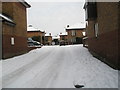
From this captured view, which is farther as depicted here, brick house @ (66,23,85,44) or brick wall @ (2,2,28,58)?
brick house @ (66,23,85,44)

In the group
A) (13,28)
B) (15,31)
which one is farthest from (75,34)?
(13,28)

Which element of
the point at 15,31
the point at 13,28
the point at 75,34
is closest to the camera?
the point at 13,28

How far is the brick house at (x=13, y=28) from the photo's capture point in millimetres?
18909

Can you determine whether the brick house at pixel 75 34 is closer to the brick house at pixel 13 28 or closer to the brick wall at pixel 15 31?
the brick house at pixel 13 28

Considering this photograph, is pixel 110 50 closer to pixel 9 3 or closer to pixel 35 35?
pixel 9 3

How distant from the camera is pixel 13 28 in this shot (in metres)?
21.4

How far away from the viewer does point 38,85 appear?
8.72m

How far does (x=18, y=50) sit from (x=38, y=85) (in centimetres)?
1517

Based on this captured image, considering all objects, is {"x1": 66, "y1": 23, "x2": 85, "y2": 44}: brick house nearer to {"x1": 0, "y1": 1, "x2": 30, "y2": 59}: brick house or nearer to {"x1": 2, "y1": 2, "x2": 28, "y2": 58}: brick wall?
{"x1": 0, "y1": 1, "x2": 30, "y2": 59}: brick house

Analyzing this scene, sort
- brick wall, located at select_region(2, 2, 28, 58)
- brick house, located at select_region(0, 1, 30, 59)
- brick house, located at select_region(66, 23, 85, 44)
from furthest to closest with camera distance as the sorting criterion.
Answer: brick house, located at select_region(66, 23, 85, 44) < brick wall, located at select_region(2, 2, 28, 58) < brick house, located at select_region(0, 1, 30, 59)

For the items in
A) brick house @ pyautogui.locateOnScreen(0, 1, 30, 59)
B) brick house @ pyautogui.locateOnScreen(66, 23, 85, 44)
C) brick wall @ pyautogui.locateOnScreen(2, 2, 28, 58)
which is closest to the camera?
brick house @ pyautogui.locateOnScreen(0, 1, 30, 59)

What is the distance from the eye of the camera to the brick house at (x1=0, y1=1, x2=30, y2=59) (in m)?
18.9

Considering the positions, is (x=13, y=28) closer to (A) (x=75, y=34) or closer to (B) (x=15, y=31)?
(B) (x=15, y=31)

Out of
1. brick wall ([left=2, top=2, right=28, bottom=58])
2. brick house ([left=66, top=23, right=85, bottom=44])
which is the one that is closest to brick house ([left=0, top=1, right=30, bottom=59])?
brick wall ([left=2, top=2, right=28, bottom=58])
